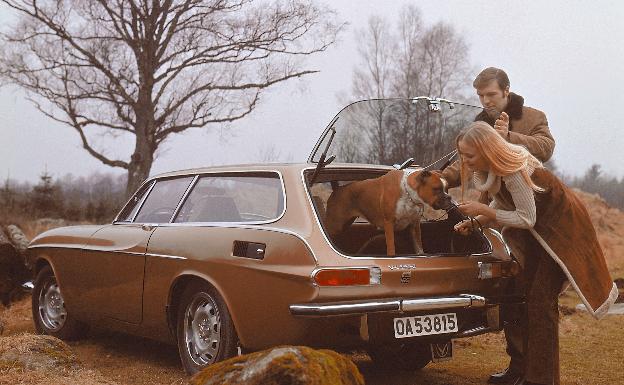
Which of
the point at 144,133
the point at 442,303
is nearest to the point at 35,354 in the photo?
the point at 442,303

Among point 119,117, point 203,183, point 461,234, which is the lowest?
point 461,234

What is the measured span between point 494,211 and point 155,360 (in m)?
3.16

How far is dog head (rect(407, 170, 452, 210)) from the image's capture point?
493 centimetres

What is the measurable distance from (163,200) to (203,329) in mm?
1396

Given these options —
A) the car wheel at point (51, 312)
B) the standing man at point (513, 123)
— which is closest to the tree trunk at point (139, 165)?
the car wheel at point (51, 312)

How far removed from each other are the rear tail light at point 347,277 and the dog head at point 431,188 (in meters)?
0.84

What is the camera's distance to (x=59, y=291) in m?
6.96

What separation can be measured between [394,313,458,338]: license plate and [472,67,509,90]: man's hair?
65.6 inches

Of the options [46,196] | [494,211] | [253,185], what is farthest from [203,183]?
[46,196]

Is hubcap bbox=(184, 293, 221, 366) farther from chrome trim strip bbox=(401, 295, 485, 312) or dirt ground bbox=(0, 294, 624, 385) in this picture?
chrome trim strip bbox=(401, 295, 485, 312)

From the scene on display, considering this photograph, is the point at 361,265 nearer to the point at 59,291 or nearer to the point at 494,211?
the point at 494,211

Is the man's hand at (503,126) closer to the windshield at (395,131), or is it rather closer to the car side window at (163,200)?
the windshield at (395,131)

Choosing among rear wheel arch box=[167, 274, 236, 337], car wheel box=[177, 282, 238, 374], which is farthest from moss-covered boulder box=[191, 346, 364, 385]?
rear wheel arch box=[167, 274, 236, 337]

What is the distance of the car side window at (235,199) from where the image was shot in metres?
4.86
